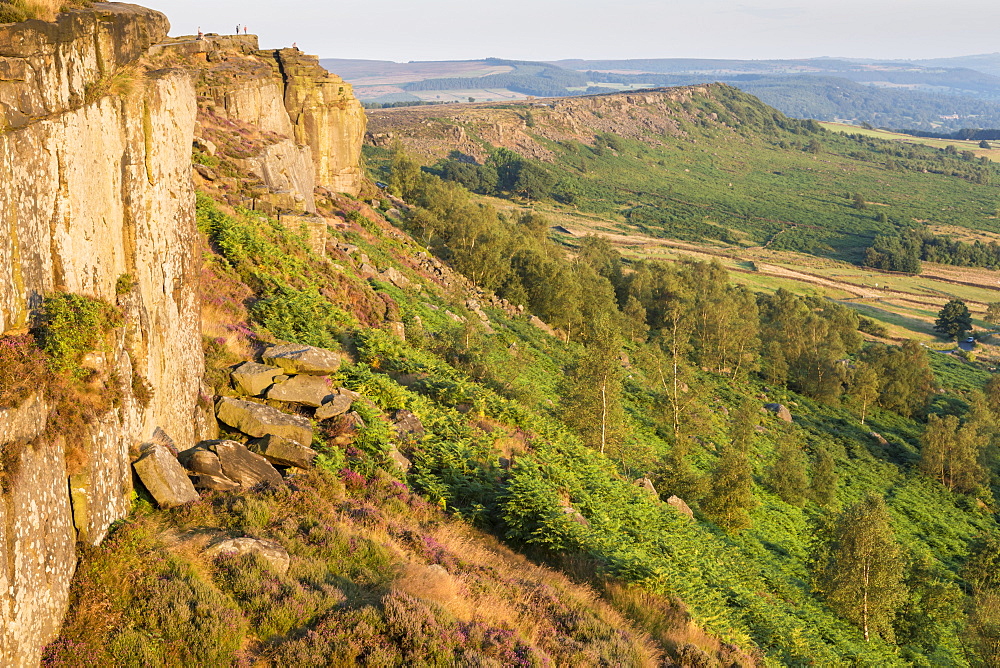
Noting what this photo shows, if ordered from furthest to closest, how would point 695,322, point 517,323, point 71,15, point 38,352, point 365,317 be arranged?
1. point 695,322
2. point 517,323
3. point 365,317
4. point 71,15
5. point 38,352

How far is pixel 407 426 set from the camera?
20.6 m

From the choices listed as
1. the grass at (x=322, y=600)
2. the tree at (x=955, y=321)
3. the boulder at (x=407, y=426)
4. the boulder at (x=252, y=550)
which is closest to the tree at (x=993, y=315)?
the tree at (x=955, y=321)

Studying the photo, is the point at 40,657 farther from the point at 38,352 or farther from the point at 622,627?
the point at 622,627

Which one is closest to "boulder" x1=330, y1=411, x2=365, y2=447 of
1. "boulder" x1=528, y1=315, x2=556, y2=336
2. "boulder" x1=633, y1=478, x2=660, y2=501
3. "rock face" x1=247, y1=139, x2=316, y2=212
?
"boulder" x1=633, y1=478, x2=660, y2=501

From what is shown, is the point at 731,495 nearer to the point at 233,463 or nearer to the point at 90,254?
the point at 233,463

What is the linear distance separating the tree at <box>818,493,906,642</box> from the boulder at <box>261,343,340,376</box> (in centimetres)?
2267

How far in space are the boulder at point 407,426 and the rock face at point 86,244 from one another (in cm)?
653

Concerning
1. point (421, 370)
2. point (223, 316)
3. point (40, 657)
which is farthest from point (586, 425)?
point (40, 657)

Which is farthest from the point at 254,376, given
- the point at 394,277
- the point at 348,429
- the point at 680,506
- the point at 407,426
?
the point at 394,277

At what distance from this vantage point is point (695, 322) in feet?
220

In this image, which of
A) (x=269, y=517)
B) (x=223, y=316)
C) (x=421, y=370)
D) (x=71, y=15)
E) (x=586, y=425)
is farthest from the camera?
(x=586, y=425)

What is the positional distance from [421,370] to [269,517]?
43.9 feet

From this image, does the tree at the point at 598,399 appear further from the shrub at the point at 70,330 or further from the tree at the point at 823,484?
the shrub at the point at 70,330

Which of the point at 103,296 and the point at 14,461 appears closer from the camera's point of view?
the point at 14,461
